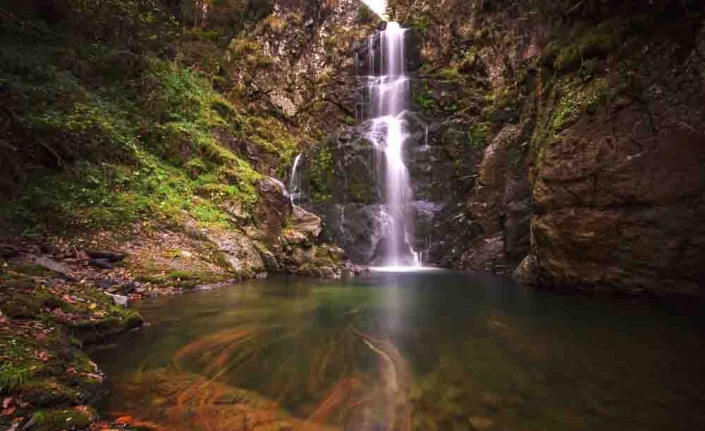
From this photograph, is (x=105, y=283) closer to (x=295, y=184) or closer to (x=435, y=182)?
(x=295, y=184)

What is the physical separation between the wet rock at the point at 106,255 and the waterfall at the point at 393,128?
33.6ft

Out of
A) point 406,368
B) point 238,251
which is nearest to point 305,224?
point 238,251

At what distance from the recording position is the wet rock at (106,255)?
23.1 ft

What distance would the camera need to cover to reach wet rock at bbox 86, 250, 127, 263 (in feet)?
23.1

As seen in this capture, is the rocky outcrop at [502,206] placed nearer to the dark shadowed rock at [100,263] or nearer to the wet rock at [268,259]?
the wet rock at [268,259]

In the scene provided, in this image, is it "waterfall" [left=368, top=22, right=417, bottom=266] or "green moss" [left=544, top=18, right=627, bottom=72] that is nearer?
"green moss" [left=544, top=18, right=627, bottom=72]

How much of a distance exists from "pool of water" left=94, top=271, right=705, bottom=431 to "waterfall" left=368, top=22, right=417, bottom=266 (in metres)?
8.91

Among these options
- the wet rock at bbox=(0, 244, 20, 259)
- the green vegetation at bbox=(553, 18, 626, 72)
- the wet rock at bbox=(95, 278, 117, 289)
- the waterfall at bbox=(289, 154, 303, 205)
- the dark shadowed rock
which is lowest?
the wet rock at bbox=(95, 278, 117, 289)

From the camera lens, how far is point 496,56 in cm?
1684

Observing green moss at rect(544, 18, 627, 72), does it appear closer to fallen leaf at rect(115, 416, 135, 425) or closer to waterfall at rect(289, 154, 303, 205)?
fallen leaf at rect(115, 416, 135, 425)

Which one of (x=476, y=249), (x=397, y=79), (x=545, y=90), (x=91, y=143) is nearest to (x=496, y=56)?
(x=397, y=79)

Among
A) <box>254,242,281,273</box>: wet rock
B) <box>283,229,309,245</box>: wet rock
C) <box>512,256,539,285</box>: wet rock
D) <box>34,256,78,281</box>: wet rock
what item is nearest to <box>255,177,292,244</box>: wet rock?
<box>283,229,309,245</box>: wet rock

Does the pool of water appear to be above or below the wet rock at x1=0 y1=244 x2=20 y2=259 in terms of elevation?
below

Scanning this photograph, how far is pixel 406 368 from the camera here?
354 cm
